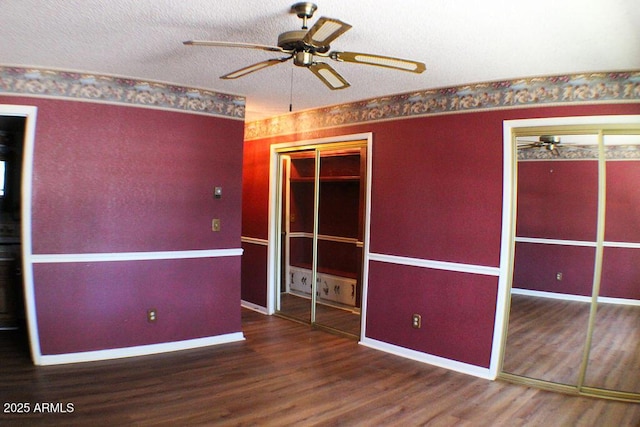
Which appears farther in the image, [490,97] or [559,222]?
[559,222]

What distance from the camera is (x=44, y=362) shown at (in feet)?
10.7

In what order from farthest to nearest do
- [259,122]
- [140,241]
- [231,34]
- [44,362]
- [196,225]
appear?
1. [259,122]
2. [196,225]
3. [140,241]
4. [44,362]
5. [231,34]

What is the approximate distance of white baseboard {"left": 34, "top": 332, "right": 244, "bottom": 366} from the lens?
10.8ft

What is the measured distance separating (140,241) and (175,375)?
1267 mm

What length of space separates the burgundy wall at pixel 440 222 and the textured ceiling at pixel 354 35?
482mm

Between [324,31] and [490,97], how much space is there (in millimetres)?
2082

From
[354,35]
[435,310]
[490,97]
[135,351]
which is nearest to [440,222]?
[435,310]

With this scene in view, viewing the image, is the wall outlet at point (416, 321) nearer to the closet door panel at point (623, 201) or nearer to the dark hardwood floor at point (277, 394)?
the dark hardwood floor at point (277, 394)

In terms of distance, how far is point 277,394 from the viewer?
9.61 feet

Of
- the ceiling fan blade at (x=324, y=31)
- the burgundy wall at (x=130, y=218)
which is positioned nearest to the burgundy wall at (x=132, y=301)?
the burgundy wall at (x=130, y=218)

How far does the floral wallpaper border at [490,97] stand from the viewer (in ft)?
9.46

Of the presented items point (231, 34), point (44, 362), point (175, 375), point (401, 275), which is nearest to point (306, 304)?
point (401, 275)

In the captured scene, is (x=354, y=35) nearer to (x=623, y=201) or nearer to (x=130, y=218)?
(x=130, y=218)

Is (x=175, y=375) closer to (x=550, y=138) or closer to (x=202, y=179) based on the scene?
(x=202, y=179)
